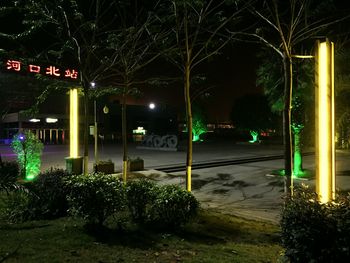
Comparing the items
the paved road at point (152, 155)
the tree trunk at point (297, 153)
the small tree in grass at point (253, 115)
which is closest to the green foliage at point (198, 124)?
the small tree in grass at point (253, 115)

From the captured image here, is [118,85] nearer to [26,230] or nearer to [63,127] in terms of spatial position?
[26,230]

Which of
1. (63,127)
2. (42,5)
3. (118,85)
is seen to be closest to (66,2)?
(42,5)

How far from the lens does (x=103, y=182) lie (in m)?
7.23

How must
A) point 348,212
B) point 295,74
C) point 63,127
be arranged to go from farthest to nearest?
1. point 63,127
2. point 295,74
3. point 348,212

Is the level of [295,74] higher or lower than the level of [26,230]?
higher

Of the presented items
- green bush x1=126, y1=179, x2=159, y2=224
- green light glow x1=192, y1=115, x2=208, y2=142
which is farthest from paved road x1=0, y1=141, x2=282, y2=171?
green light glow x1=192, y1=115, x2=208, y2=142

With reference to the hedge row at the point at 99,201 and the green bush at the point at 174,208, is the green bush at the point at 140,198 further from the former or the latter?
the green bush at the point at 174,208

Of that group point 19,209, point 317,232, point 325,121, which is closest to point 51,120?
point 19,209

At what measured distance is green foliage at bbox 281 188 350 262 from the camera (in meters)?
3.81

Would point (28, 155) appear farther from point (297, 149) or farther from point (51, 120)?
point (51, 120)

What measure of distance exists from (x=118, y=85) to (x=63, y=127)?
4120 centimetres

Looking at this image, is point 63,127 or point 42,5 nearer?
point 42,5

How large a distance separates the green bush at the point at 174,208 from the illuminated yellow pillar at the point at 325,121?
7.88 ft

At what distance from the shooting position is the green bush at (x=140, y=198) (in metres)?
7.71
